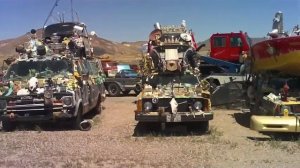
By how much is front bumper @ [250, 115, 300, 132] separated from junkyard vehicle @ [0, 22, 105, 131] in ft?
15.4

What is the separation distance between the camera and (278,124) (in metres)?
10.8

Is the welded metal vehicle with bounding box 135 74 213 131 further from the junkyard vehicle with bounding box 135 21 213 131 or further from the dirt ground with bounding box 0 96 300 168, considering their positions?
the dirt ground with bounding box 0 96 300 168

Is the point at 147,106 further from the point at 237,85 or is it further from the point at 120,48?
the point at 120,48

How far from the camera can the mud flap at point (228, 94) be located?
16734mm

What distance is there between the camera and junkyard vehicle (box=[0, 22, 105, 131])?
12.8 meters

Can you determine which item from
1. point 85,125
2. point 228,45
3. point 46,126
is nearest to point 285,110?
point 85,125

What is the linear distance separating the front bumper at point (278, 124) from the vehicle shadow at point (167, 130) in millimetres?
1725

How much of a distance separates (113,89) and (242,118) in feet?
39.7

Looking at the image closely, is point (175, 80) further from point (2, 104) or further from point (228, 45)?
point (228, 45)

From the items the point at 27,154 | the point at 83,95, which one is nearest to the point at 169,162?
the point at 27,154

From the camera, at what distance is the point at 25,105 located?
1286cm

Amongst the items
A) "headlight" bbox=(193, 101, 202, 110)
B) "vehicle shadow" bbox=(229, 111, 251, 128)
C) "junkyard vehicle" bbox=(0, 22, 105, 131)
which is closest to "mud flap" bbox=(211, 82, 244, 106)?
"vehicle shadow" bbox=(229, 111, 251, 128)

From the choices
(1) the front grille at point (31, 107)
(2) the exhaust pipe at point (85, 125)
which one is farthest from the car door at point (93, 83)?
(1) the front grille at point (31, 107)

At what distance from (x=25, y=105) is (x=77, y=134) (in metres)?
1.55
